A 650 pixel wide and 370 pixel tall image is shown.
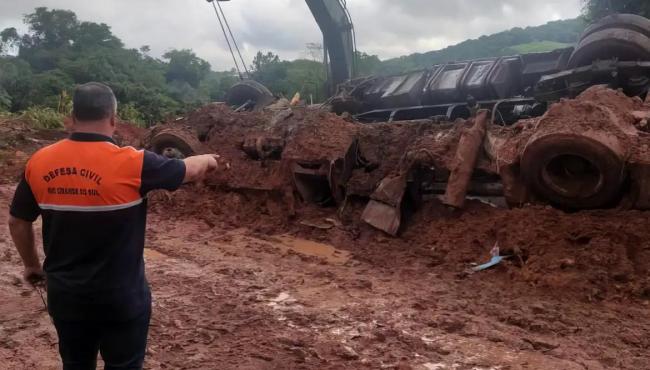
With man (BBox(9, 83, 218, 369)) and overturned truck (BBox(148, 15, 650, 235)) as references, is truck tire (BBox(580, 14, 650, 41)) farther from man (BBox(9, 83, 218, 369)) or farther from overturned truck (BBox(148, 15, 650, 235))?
man (BBox(9, 83, 218, 369))

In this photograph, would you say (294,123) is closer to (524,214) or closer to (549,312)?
(524,214)

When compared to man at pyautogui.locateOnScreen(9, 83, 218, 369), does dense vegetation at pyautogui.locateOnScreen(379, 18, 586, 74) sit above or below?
above

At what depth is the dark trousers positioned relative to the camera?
96.6 inches

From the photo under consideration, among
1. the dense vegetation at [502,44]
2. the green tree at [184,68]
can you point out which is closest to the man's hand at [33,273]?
the dense vegetation at [502,44]

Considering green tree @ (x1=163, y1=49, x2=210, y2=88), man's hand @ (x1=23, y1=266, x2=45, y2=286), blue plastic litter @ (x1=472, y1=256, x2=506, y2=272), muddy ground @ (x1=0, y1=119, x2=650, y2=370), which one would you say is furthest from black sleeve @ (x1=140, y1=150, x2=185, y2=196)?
green tree @ (x1=163, y1=49, x2=210, y2=88)

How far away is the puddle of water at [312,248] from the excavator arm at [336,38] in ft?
20.5

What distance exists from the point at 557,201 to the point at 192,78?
3321cm

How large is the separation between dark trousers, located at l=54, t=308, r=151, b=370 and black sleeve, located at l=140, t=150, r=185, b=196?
530 mm

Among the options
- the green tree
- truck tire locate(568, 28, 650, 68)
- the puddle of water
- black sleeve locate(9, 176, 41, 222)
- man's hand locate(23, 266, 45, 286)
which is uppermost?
the green tree

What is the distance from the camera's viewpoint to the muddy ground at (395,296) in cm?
365

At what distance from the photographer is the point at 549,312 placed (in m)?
4.38

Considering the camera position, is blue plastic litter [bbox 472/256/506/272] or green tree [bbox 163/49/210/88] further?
green tree [bbox 163/49/210/88]

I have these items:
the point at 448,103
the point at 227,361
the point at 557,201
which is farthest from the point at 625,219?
the point at 448,103

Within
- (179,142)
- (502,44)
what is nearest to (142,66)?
(502,44)
